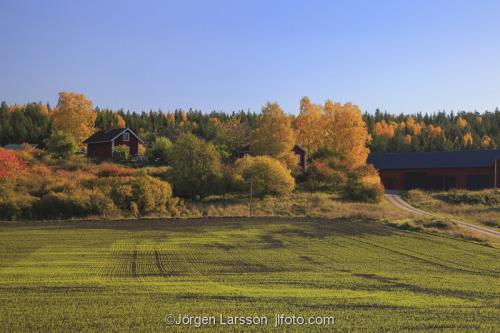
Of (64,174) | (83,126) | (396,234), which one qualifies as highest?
(83,126)

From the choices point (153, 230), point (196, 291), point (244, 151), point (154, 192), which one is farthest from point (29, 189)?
point (196, 291)

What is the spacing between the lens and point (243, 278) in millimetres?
20984

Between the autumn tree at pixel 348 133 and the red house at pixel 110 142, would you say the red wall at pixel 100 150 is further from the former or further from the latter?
the autumn tree at pixel 348 133

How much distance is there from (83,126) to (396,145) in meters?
81.0

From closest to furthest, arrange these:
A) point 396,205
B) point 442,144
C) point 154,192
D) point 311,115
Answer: point 154,192 < point 396,205 < point 311,115 < point 442,144

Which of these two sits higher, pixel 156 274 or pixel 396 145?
Result: pixel 396 145

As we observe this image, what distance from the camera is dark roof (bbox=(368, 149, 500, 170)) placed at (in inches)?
2815

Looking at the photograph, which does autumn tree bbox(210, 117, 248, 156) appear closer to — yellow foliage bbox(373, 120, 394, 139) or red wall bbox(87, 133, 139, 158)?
red wall bbox(87, 133, 139, 158)

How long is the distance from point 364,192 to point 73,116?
177ft

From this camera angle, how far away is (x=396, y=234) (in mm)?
37531

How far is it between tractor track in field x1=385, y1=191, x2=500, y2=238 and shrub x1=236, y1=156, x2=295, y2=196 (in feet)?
42.0

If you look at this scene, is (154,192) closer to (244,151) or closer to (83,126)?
(244,151)

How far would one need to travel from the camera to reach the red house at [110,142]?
246ft

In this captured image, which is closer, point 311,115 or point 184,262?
point 184,262
